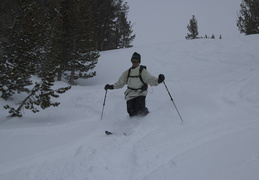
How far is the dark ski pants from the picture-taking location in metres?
6.22

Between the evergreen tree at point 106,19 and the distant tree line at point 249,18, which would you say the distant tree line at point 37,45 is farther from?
the distant tree line at point 249,18

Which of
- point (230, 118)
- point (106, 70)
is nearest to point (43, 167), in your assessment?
point (230, 118)

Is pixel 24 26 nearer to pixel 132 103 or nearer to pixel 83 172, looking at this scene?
pixel 132 103

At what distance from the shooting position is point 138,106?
20.5 feet

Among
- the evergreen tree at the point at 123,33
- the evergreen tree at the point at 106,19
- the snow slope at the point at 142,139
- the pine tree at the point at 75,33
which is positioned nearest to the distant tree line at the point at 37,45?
the pine tree at the point at 75,33

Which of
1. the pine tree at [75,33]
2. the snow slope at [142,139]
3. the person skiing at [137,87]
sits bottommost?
the snow slope at [142,139]

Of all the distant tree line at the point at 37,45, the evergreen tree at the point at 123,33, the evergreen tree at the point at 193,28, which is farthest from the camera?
the evergreen tree at the point at 193,28

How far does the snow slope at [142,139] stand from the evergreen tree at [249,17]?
63.2 ft

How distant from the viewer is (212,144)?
3.82 m

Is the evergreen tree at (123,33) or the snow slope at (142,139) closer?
the snow slope at (142,139)

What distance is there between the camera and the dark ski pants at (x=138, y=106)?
6219 millimetres

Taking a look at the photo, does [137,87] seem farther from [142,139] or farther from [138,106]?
[142,139]

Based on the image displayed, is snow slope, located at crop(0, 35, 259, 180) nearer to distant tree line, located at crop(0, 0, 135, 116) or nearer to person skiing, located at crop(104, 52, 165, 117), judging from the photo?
person skiing, located at crop(104, 52, 165, 117)

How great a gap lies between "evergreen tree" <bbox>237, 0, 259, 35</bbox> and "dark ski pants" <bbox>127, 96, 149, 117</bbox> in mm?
24722
